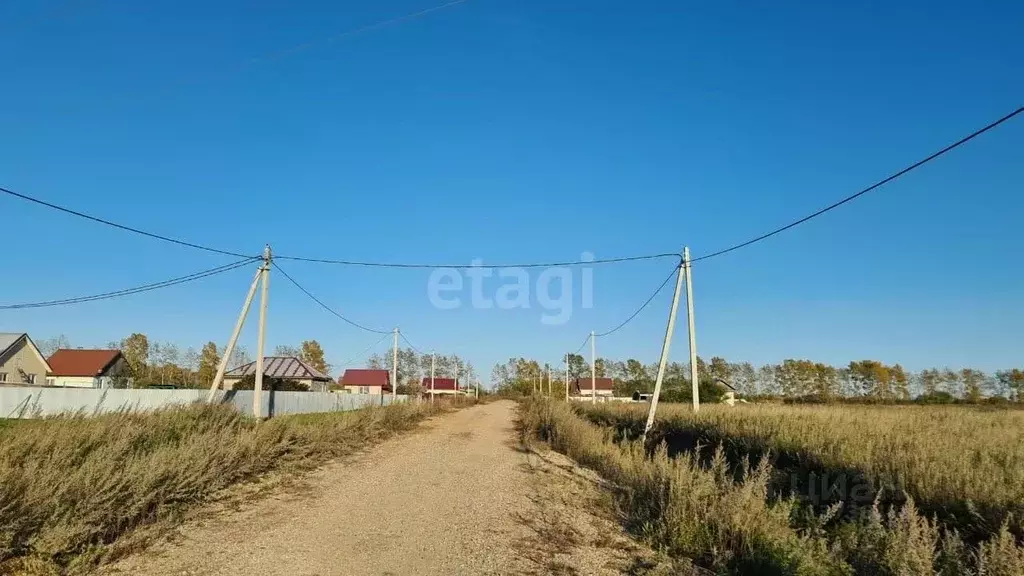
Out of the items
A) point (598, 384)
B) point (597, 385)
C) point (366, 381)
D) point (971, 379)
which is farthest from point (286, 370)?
point (971, 379)

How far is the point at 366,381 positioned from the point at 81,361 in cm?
3882

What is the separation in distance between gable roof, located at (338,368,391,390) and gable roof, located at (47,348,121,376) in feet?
116

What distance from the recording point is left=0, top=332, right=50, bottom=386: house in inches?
1889

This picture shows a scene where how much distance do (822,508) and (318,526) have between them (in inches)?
233

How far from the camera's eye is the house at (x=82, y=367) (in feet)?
193

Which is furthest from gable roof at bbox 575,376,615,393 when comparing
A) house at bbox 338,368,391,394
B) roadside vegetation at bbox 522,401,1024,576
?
roadside vegetation at bbox 522,401,1024,576

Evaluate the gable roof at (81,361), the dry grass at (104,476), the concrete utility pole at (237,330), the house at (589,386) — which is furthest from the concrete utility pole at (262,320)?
the house at (589,386)

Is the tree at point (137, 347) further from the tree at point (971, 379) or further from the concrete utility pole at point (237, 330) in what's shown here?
the tree at point (971, 379)

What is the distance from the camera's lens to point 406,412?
2411cm

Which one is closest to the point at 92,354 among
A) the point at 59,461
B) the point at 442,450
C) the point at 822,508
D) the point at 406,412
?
the point at 406,412

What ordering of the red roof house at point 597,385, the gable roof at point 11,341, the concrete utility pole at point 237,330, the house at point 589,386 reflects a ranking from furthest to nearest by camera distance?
the red roof house at point 597,385
the house at point 589,386
the gable roof at point 11,341
the concrete utility pole at point 237,330

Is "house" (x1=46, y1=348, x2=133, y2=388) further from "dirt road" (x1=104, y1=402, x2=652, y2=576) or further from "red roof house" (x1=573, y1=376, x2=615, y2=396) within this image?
"red roof house" (x1=573, y1=376, x2=615, y2=396)

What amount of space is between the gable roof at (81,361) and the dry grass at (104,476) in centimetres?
5997

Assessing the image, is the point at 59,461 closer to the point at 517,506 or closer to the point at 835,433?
the point at 517,506
